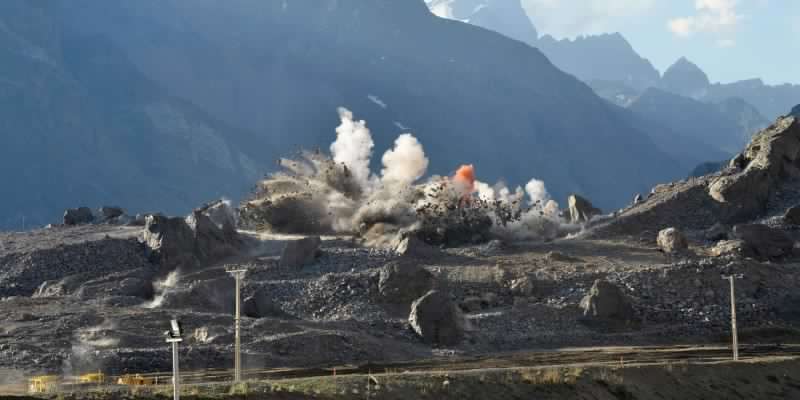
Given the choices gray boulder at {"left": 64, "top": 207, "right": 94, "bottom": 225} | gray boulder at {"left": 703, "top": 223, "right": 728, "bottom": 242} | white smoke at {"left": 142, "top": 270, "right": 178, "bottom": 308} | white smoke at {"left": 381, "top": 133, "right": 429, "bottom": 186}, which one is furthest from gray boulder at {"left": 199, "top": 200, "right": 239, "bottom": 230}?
gray boulder at {"left": 703, "top": 223, "right": 728, "bottom": 242}

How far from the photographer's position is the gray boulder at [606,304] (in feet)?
273

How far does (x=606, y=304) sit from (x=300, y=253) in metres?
28.7

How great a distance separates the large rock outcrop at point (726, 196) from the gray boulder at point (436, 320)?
33.5 meters

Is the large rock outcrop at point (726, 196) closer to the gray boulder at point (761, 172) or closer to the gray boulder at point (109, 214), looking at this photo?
the gray boulder at point (761, 172)

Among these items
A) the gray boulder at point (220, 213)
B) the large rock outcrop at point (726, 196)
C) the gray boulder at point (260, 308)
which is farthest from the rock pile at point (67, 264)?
the large rock outcrop at point (726, 196)

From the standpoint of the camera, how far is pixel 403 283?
8719cm

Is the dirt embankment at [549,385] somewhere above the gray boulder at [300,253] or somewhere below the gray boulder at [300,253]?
below

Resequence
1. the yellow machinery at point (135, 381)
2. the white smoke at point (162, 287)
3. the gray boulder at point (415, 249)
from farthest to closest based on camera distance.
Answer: the gray boulder at point (415, 249) → the white smoke at point (162, 287) → the yellow machinery at point (135, 381)

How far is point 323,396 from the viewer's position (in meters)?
44.4

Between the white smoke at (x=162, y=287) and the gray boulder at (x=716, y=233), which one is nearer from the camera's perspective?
the white smoke at (x=162, y=287)

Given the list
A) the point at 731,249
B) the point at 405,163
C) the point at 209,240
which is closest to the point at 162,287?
the point at 209,240

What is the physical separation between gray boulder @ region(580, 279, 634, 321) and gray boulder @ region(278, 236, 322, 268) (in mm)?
26065

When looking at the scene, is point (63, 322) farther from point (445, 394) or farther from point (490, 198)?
point (490, 198)

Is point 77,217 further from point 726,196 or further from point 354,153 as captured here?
point 726,196
